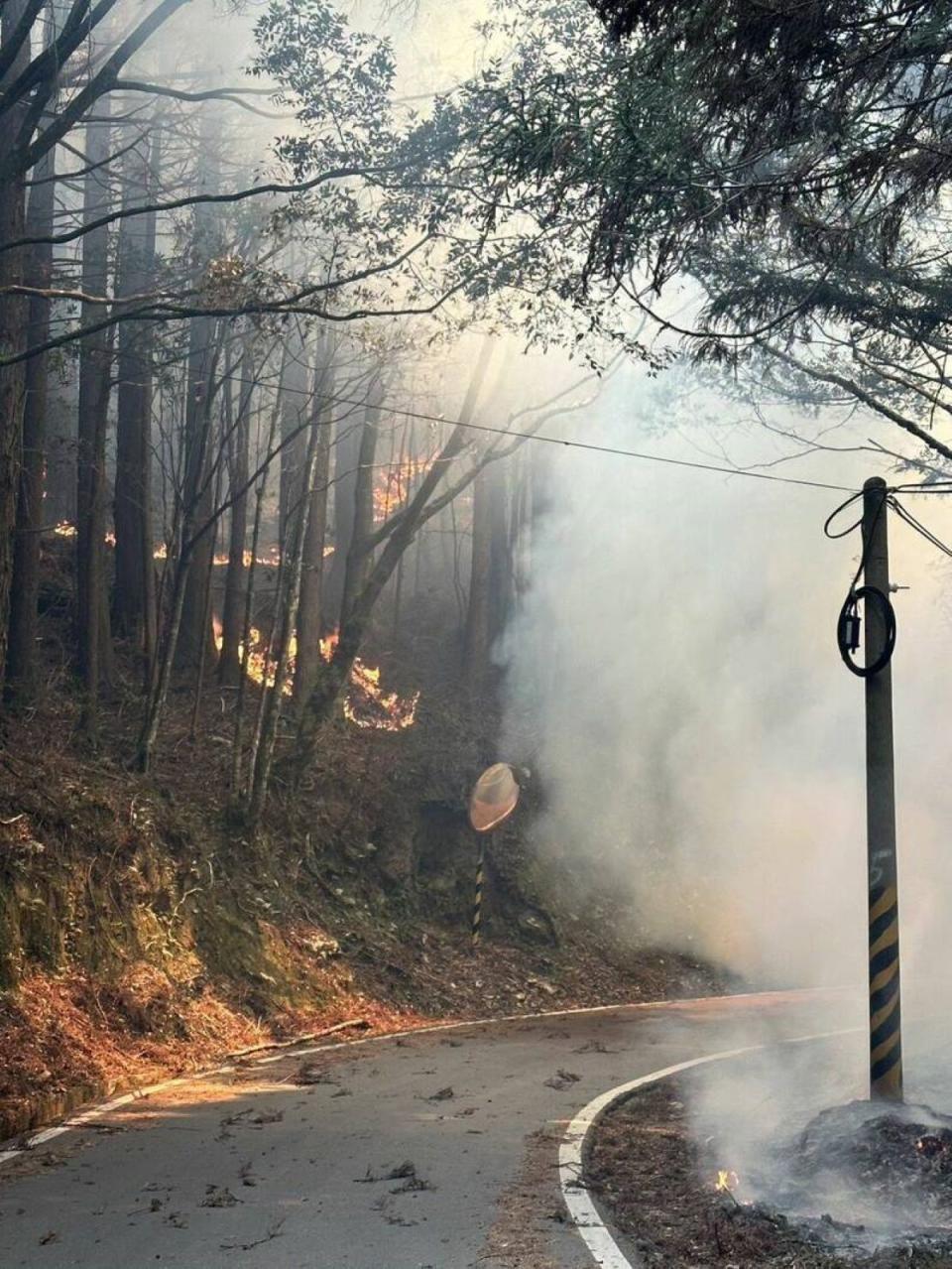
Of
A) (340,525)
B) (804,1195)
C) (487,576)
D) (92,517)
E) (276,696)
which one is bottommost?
(804,1195)

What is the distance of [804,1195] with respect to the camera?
741cm

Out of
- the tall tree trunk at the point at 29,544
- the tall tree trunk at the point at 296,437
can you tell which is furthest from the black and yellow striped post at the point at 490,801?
the tall tree trunk at the point at 29,544

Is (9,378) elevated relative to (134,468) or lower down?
elevated

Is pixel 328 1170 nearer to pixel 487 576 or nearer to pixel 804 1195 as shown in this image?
pixel 804 1195

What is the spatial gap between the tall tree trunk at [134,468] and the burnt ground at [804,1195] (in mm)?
13644

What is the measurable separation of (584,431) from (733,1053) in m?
20.1

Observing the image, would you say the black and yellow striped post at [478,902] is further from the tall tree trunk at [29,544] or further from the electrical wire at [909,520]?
the electrical wire at [909,520]

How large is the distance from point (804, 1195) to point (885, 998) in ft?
9.83

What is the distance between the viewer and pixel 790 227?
10.2 m

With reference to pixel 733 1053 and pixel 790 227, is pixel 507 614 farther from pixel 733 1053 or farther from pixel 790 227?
pixel 790 227

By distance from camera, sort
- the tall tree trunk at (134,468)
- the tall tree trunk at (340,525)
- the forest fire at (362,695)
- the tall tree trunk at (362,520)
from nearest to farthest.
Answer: the tall tree trunk at (134,468), the tall tree trunk at (362,520), the forest fire at (362,695), the tall tree trunk at (340,525)

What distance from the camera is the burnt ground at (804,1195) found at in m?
6.33

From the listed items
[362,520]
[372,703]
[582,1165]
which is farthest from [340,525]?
[582,1165]

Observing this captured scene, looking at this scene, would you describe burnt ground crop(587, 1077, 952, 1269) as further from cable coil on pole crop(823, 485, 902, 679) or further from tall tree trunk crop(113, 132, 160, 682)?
tall tree trunk crop(113, 132, 160, 682)
